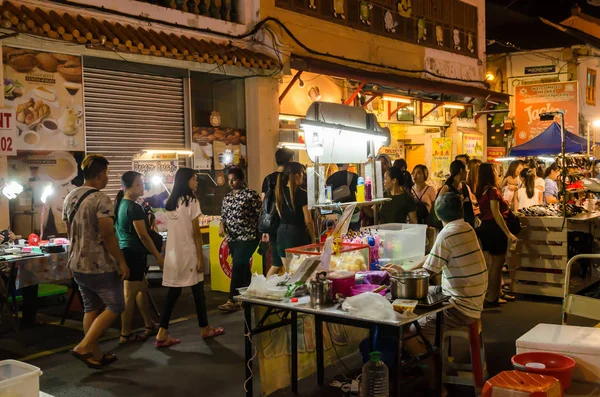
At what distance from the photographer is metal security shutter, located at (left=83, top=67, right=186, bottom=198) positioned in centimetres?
1021

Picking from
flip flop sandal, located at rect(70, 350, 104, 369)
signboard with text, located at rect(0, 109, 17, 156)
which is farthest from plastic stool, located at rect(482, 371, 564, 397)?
signboard with text, located at rect(0, 109, 17, 156)

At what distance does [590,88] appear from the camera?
2506 centimetres

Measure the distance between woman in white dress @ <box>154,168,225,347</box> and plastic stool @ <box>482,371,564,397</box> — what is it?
4.29 metres

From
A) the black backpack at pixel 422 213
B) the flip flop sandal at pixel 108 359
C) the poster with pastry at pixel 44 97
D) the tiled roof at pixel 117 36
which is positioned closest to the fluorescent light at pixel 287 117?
the tiled roof at pixel 117 36

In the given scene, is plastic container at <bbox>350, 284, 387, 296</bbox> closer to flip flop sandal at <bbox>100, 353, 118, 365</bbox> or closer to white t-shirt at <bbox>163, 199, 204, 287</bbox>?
white t-shirt at <bbox>163, 199, 204, 287</bbox>

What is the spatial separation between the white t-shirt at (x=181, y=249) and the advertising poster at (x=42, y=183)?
276 centimetres

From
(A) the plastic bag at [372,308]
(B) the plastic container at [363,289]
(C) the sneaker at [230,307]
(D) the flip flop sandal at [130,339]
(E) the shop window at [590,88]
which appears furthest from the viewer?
(E) the shop window at [590,88]

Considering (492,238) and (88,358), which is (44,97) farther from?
(492,238)

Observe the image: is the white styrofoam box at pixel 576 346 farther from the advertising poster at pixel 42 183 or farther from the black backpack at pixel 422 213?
the advertising poster at pixel 42 183

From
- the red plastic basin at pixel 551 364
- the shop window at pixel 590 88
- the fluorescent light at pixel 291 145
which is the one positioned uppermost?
the shop window at pixel 590 88

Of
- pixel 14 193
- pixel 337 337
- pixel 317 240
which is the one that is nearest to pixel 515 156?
pixel 317 240

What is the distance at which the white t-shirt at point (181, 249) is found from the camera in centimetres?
717

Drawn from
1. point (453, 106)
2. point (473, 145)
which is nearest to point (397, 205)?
point (453, 106)

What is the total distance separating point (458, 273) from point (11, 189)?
639 centimetres
